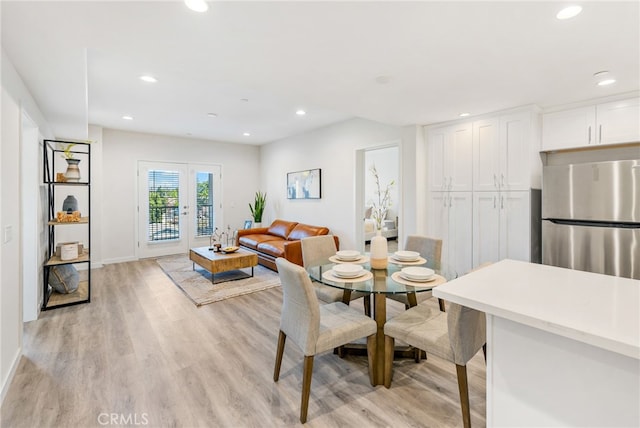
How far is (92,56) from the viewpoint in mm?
2742

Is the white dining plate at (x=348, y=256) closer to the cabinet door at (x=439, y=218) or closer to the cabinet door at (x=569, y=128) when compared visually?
the cabinet door at (x=439, y=218)

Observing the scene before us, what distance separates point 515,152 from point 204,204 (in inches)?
239

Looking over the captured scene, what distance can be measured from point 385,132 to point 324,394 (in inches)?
145

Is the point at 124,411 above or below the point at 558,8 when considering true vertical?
below

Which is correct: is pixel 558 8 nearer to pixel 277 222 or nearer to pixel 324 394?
pixel 324 394

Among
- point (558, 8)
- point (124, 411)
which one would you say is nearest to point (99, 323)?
point (124, 411)

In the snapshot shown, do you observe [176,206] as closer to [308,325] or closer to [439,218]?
[439,218]

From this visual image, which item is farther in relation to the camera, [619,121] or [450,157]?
[450,157]

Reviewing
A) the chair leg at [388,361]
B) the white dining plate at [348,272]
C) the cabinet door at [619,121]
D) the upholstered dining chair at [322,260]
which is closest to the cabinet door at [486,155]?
the cabinet door at [619,121]

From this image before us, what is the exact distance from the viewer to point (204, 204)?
6934 millimetres

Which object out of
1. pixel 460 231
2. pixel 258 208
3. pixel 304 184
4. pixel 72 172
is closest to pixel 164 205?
pixel 258 208

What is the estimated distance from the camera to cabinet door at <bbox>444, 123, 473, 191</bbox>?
3.82 metres

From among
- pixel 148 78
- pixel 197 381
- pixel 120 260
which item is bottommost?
pixel 197 381

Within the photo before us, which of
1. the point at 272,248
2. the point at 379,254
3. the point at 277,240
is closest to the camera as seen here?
the point at 379,254
